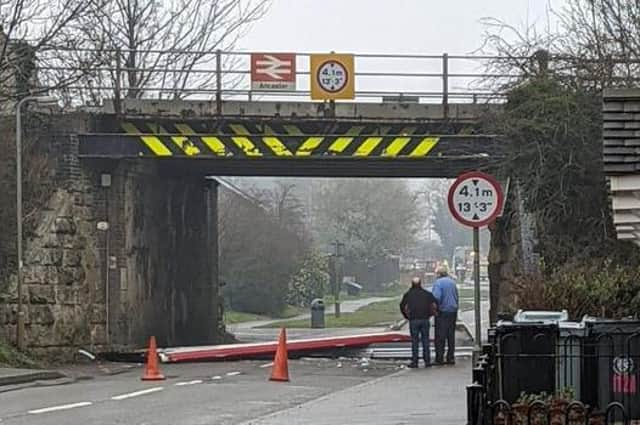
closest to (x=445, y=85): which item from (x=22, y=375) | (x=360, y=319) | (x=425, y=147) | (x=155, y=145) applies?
(x=425, y=147)

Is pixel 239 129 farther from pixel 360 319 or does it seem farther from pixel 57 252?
pixel 360 319

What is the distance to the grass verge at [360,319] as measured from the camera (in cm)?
5558

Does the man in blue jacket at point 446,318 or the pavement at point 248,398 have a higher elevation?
the man in blue jacket at point 446,318

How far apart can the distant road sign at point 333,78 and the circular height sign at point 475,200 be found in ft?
35.0

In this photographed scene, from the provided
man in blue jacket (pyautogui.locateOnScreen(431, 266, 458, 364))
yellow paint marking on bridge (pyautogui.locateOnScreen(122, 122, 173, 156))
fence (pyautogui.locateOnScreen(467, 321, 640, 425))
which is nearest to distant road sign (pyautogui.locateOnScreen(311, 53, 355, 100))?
yellow paint marking on bridge (pyautogui.locateOnScreen(122, 122, 173, 156))

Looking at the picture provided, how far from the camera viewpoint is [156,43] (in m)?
39.6

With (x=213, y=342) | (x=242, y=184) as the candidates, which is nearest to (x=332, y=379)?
(x=213, y=342)

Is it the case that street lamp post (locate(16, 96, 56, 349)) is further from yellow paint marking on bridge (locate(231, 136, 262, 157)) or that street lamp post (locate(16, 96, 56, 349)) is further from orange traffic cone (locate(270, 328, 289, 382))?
orange traffic cone (locate(270, 328, 289, 382))

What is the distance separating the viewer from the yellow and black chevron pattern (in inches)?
1042

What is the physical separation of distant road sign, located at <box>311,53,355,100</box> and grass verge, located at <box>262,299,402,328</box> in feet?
87.9

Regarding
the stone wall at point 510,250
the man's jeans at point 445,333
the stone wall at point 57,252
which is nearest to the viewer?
the man's jeans at point 445,333

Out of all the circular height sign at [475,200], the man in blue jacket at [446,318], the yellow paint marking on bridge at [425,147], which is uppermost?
the yellow paint marking on bridge at [425,147]

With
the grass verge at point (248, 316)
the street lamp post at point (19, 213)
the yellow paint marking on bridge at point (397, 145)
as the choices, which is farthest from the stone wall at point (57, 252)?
the grass verge at point (248, 316)

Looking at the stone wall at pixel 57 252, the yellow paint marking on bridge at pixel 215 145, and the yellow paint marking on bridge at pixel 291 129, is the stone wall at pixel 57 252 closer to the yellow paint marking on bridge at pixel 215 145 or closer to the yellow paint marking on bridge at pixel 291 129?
the yellow paint marking on bridge at pixel 215 145
